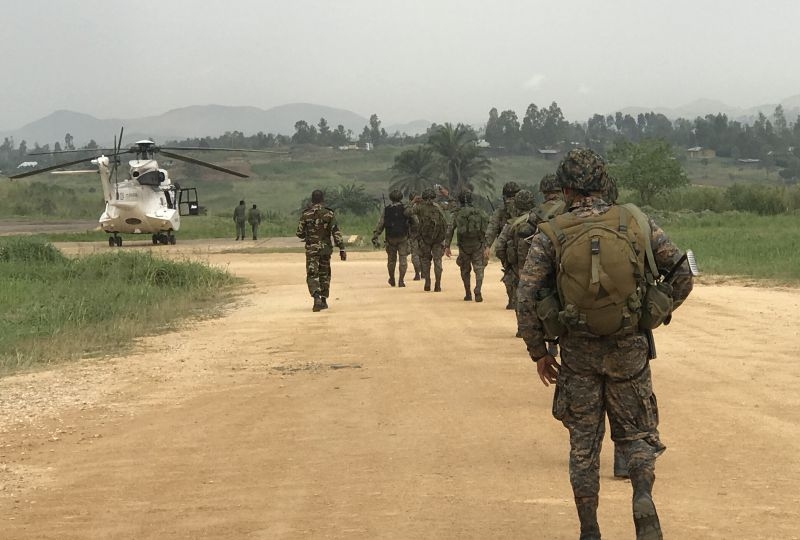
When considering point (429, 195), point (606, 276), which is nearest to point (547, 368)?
point (606, 276)

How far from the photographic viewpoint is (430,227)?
70.2ft

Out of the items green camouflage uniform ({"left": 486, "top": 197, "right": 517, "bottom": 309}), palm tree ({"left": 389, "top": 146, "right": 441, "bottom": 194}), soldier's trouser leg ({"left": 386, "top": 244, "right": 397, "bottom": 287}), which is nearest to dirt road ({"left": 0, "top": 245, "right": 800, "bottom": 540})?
green camouflage uniform ({"left": 486, "top": 197, "right": 517, "bottom": 309})

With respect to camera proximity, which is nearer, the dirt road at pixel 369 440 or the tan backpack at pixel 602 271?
the tan backpack at pixel 602 271

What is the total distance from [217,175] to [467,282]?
110 metres

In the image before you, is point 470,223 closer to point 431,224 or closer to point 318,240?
point 318,240

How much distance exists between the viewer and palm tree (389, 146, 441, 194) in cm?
7525

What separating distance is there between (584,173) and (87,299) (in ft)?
49.2

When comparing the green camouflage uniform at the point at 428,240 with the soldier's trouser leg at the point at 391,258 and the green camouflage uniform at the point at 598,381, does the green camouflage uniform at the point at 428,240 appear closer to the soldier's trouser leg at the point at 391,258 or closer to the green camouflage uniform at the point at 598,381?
the soldier's trouser leg at the point at 391,258

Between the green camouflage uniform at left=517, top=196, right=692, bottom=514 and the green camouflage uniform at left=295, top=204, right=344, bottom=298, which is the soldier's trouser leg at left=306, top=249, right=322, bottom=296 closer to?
the green camouflage uniform at left=295, top=204, right=344, bottom=298

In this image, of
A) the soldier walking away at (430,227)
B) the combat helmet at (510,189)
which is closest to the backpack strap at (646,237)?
the combat helmet at (510,189)

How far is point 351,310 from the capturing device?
18.7 meters

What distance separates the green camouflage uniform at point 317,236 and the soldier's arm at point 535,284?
40.1 feet

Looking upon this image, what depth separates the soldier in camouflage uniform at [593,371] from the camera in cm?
578

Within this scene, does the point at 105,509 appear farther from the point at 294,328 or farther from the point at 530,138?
the point at 530,138
